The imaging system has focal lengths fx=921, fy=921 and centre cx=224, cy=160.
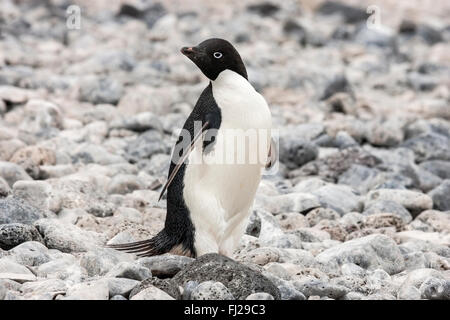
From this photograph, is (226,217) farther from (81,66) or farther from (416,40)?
(416,40)

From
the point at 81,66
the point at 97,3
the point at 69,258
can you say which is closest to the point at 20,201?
the point at 69,258

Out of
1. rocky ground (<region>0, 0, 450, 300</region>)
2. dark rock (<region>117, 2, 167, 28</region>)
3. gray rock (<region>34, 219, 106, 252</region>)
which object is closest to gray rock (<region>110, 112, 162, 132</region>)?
rocky ground (<region>0, 0, 450, 300</region>)

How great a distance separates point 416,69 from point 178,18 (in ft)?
13.6

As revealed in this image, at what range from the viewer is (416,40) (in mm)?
14766

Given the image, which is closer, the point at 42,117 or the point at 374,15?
the point at 42,117

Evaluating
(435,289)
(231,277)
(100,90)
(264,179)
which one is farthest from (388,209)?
(100,90)

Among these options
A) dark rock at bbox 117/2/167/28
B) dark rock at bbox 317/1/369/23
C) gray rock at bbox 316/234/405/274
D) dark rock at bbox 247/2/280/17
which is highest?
gray rock at bbox 316/234/405/274

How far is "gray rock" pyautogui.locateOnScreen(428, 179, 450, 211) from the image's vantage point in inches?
264

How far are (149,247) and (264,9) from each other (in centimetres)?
1146

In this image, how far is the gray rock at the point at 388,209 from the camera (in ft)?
20.4

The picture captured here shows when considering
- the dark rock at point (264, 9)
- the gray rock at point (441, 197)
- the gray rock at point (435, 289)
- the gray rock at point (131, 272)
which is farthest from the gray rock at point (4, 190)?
the dark rock at point (264, 9)

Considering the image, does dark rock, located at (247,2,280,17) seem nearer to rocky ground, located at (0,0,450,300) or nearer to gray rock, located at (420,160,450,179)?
rocky ground, located at (0,0,450,300)

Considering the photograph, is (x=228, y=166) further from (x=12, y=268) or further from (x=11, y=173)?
(x=11, y=173)
